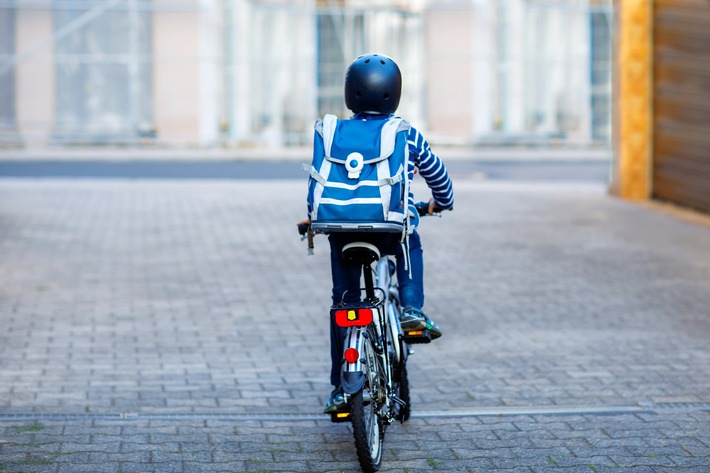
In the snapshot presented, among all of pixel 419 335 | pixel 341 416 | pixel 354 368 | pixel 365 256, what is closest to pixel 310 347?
pixel 419 335

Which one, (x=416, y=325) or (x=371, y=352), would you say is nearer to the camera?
(x=371, y=352)

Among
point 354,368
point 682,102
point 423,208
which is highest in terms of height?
point 682,102

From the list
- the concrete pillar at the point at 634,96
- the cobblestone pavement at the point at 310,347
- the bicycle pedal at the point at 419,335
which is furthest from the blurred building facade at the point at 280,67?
the bicycle pedal at the point at 419,335

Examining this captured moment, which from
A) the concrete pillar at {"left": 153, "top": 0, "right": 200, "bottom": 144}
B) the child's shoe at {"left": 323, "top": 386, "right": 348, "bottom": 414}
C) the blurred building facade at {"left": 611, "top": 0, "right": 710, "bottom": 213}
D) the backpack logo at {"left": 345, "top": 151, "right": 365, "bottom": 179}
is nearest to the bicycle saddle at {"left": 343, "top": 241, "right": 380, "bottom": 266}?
the backpack logo at {"left": 345, "top": 151, "right": 365, "bottom": 179}

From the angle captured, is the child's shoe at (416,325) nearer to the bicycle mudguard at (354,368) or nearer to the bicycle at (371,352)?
the bicycle at (371,352)

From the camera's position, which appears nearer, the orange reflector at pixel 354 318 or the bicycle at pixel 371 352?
the bicycle at pixel 371 352

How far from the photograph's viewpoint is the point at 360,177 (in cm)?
530

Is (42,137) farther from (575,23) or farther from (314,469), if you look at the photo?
(314,469)

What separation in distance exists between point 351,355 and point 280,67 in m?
26.9

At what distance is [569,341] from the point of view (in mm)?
8422

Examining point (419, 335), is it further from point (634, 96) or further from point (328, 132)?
point (634, 96)

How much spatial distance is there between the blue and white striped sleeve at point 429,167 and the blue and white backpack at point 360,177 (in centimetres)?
13

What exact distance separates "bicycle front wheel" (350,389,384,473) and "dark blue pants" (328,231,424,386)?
40 cm

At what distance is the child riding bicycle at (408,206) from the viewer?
18.0 feet
